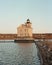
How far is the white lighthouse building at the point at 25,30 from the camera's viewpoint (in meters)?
157

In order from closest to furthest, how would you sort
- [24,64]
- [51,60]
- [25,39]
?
1. [51,60]
2. [24,64]
3. [25,39]

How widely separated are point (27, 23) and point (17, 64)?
415 ft

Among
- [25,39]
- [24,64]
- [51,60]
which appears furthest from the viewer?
[25,39]

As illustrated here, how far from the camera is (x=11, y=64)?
109 feet

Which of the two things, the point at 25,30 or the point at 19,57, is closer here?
the point at 19,57

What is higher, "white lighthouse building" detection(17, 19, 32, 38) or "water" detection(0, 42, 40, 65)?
"white lighthouse building" detection(17, 19, 32, 38)

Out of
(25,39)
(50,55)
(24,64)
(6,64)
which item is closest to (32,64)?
(24,64)

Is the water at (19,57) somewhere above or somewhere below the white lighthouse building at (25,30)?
below

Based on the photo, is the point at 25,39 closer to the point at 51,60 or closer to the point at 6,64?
the point at 6,64

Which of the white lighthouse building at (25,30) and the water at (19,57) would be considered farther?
the white lighthouse building at (25,30)

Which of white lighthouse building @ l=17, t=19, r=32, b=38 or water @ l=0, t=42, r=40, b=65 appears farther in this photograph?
white lighthouse building @ l=17, t=19, r=32, b=38

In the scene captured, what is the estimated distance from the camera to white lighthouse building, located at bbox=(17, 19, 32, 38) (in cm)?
15738

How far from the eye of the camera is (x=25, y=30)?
158m

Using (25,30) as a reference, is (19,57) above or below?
below
